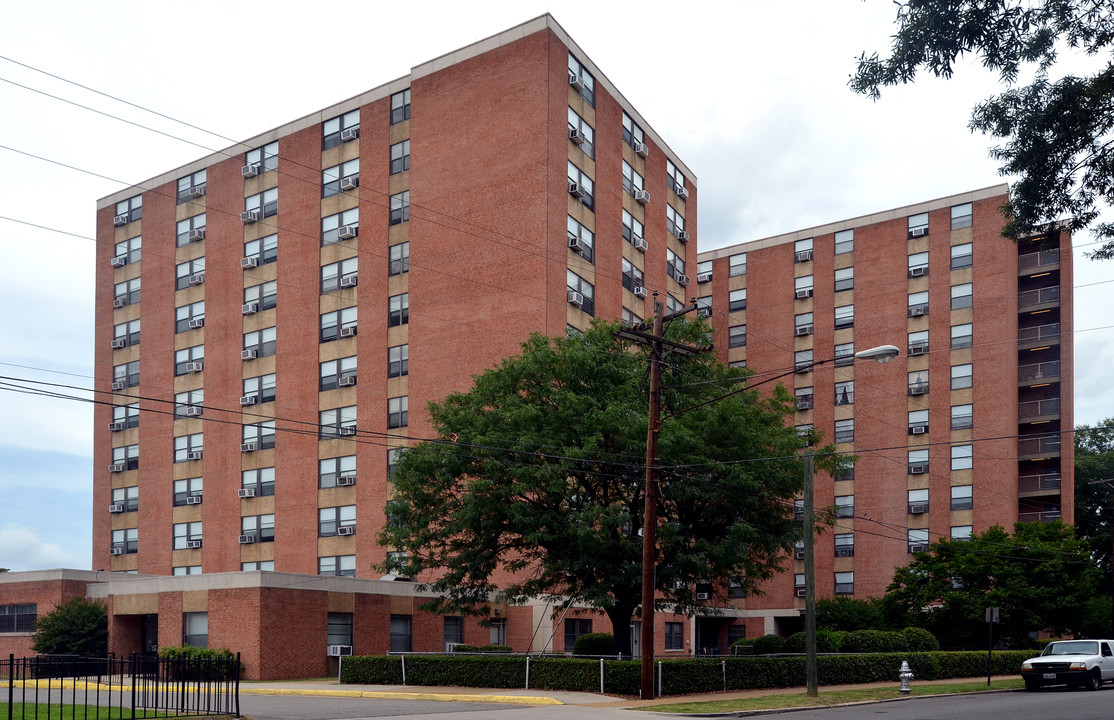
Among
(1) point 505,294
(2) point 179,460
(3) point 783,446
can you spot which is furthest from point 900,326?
(2) point 179,460

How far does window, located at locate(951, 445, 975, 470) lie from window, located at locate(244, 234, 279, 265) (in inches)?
1782

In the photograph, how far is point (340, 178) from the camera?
6144 centimetres

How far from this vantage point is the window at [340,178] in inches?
2392

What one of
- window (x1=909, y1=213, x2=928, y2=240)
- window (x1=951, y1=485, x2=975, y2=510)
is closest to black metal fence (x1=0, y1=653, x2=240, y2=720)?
window (x1=951, y1=485, x2=975, y2=510)

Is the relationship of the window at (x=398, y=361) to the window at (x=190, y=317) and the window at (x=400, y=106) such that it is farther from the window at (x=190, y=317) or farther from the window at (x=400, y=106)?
the window at (x=190, y=317)

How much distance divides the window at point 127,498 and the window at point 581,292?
33.0 m

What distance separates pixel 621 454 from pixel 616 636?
640cm

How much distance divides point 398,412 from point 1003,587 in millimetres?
31648

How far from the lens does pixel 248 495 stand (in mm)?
62406

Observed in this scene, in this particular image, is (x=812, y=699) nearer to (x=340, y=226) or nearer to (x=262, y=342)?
(x=340, y=226)

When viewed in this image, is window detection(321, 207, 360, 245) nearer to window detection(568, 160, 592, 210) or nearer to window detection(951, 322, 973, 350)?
window detection(568, 160, 592, 210)

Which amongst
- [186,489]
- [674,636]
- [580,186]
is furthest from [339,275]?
[674,636]

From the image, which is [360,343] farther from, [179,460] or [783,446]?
[783,446]

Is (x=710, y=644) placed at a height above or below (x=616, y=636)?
below
